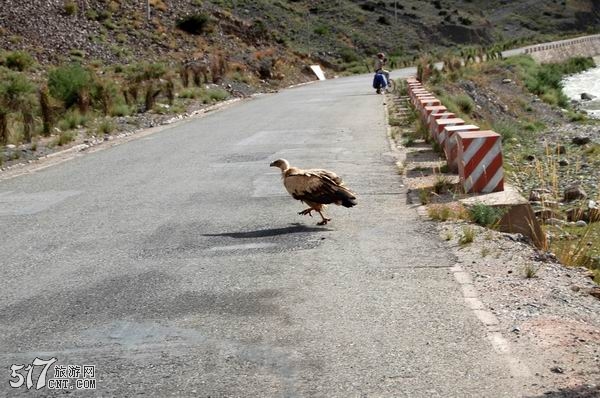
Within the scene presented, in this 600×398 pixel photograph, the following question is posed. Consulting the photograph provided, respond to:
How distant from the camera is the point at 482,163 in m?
12.3

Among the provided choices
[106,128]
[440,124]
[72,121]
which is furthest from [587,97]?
[440,124]

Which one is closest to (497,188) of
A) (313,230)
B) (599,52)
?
(313,230)

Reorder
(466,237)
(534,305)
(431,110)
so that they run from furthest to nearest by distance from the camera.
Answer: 1. (431,110)
2. (466,237)
3. (534,305)

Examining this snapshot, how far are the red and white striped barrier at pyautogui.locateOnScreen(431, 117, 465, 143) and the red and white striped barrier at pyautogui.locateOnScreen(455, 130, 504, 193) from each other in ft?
11.5

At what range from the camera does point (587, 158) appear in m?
24.5

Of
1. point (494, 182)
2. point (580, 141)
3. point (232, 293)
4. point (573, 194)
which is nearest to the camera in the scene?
point (232, 293)

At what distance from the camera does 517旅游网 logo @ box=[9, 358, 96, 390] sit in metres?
5.96

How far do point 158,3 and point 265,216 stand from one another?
56.3 meters

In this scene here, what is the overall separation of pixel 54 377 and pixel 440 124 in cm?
1187

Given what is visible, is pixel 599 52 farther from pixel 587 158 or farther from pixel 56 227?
pixel 56 227

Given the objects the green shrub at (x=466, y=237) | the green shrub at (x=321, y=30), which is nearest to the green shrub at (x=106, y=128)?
the green shrub at (x=466, y=237)

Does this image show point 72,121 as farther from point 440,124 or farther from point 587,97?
point 587,97

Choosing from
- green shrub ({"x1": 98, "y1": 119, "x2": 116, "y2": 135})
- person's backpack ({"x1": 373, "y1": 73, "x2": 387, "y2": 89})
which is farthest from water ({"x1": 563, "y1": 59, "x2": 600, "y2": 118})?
green shrub ({"x1": 98, "y1": 119, "x2": 116, "y2": 135})

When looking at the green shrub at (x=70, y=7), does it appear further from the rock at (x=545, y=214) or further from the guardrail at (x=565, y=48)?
the rock at (x=545, y=214)
